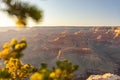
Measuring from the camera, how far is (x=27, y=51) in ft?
394

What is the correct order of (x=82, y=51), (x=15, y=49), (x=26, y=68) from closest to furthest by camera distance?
(x=15, y=49) → (x=26, y=68) → (x=82, y=51)

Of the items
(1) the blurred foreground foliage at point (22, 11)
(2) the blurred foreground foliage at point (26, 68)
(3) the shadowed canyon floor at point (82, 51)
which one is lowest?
(3) the shadowed canyon floor at point (82, 51)

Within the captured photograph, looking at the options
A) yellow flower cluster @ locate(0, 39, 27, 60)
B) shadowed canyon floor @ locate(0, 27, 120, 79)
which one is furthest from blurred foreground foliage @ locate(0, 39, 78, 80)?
shadowed canyon floor @ locate(0, 27, 120, 79)

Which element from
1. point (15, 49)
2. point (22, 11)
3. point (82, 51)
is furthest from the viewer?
point (82, 51)

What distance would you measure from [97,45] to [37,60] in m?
44.8

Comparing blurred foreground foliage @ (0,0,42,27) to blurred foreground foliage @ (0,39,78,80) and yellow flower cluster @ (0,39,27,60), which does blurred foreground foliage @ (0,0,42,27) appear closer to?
blurred foreground foliage @ (0,39,78,80)

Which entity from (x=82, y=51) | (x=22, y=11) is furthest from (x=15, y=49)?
(x=82, y=51)

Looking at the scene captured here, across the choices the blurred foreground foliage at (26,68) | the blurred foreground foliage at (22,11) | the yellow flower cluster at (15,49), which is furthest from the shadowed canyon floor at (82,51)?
the blurred foreground foliage at (22,11)

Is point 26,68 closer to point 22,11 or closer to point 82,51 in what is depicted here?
point 22,11

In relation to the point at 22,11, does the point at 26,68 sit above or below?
below

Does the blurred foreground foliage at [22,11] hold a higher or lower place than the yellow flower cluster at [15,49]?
higher

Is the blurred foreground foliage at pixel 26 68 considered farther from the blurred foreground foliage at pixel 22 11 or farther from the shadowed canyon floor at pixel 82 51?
the shadowed canyon floor at pixel 82 51

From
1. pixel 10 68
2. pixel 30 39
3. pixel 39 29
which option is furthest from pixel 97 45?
pixel 10 68

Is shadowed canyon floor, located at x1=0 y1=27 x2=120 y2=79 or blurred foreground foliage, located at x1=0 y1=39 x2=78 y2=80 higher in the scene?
blurred foreground foliage, located at x1=0 y1=39 x2=78 y2=80
